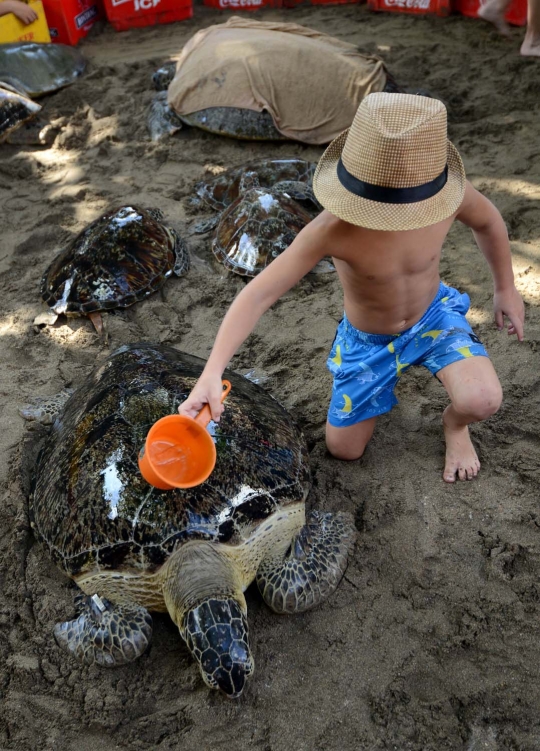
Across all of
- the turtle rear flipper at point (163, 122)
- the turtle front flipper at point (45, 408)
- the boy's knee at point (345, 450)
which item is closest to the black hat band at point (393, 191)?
the boy's knee at point (345, 450)

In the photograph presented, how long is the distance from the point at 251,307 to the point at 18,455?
1.17m

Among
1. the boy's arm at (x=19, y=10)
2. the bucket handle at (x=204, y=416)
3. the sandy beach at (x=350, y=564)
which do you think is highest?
the boy's arm at (x=19, y=10)

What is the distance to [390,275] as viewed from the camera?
1.76 meters

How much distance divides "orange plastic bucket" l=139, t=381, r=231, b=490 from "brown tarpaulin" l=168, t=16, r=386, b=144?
3.05 m

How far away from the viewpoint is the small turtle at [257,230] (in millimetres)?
3088

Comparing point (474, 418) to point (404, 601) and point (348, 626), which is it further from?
point (348, 626)

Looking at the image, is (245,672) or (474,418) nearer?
(245,672)

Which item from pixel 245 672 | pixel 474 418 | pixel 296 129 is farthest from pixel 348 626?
pixel 296 129

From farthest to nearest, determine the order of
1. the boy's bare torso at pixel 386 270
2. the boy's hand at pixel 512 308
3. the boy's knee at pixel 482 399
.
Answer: the boy's hand at pixel 512 308
the boy's knee at pixel 482 399
the boy's bare torso at pixel 386 270

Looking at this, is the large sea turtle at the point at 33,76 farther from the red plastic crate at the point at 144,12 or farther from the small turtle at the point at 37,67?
the red plastic crate at the point at 144,12

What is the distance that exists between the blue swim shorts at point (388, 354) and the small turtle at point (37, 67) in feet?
12.6

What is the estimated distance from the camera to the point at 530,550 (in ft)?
5.85

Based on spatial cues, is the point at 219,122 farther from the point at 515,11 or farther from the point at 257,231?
the point at 515,11

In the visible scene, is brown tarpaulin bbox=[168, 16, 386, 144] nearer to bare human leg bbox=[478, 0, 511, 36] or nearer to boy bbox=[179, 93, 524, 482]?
bare human leg bbox=[478, 0, 511, 36]
